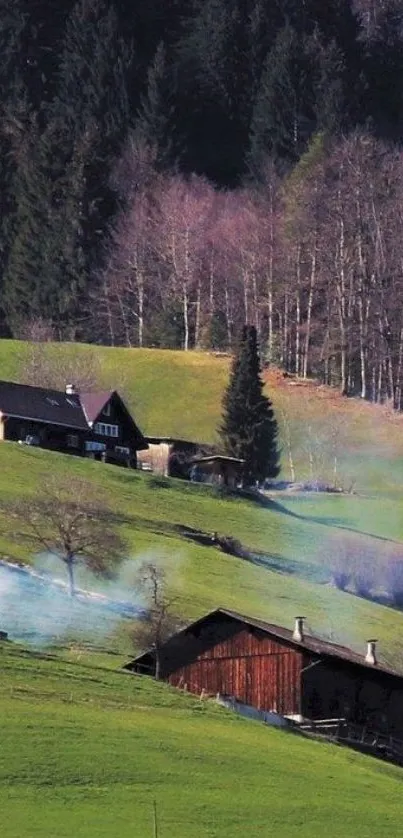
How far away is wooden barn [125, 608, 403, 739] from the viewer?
65.6 metres

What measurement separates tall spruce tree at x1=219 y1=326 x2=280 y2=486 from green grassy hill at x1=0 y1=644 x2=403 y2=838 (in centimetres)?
6032

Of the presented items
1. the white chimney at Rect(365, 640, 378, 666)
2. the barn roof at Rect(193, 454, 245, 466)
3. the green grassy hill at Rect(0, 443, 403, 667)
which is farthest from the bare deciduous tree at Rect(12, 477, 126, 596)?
the barn roof at Rect(193, 454, 245, 466)

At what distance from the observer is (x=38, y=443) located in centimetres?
11519

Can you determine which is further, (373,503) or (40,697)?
(373,503)

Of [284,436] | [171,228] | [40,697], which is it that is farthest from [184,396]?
[40,697]

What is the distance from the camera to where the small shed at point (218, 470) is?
11594cm

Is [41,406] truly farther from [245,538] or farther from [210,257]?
[210,257]

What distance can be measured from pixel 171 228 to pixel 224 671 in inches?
4078

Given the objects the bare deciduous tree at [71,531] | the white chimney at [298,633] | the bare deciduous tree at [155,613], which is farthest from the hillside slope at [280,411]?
the white chimney at [298,633]

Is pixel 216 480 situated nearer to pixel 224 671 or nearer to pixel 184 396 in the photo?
pixel 184 396

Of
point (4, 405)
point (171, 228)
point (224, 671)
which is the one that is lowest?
point (224, 671)

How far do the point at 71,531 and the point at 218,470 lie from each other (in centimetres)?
3346

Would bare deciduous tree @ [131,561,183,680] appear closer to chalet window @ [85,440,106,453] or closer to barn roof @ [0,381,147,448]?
barn roof @ [0,381,147,448]

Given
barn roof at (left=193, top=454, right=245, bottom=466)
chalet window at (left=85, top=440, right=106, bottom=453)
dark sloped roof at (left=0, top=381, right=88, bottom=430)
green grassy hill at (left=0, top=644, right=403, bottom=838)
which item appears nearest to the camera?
green grassy hill at (left=0, top=644, right=403, bottom=838)
